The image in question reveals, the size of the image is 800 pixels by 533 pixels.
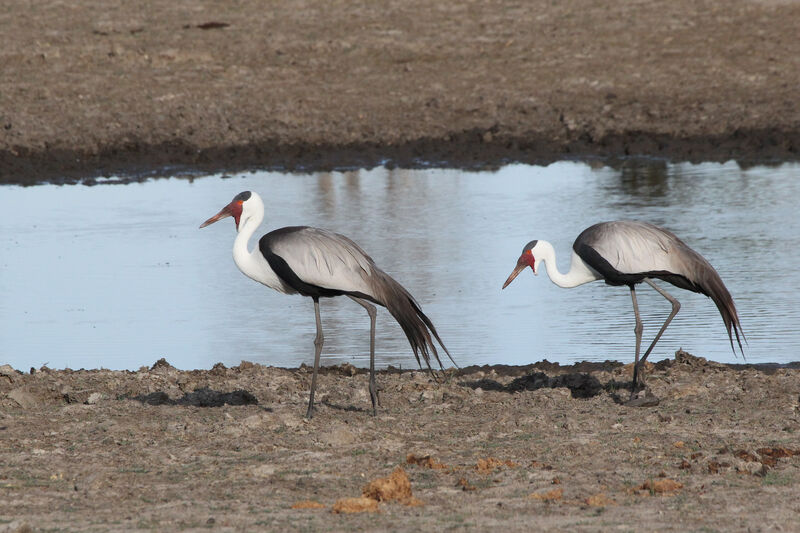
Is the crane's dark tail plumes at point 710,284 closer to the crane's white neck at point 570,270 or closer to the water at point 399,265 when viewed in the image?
the crane's white neck at point 570,270

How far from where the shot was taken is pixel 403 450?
A: 21.6ft

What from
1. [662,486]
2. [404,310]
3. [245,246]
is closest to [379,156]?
[245,246]

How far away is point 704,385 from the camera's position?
798cm

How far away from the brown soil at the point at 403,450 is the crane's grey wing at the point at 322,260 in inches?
29.2

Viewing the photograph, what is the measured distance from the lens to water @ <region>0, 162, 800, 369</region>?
32.5ft

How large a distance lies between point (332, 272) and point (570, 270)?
69.2 inches

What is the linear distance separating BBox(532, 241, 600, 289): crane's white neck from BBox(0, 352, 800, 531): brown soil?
592 millimetres

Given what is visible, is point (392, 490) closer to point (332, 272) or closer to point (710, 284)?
point (332, 272)

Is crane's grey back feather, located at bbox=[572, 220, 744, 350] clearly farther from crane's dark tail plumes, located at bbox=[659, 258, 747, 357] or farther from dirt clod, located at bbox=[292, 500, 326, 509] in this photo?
dirt clod, located at bbox=[292, 500, 326, 509]

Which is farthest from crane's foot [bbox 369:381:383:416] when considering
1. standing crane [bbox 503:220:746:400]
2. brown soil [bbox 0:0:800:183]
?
brown soil [bbox 0:0:800:183]

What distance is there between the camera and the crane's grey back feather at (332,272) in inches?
300

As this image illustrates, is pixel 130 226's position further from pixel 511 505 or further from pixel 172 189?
pixel 511 505

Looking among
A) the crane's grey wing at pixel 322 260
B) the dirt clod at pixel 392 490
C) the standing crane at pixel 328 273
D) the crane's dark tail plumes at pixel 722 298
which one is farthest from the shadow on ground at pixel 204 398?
the crane's dark tail plumes at pixel 722 298

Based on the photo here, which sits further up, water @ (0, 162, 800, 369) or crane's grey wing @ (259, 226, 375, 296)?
crane's grey wing @ (259, 226, 375, 296)
